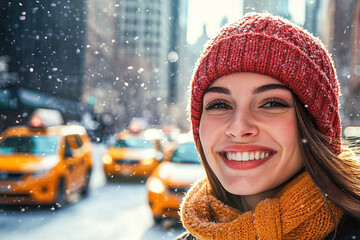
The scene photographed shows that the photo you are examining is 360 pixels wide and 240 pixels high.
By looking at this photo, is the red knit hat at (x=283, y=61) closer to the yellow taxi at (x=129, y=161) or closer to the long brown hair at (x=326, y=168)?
the long brown hair at (x=326, y=168)

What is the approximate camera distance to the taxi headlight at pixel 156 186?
21.7 feet

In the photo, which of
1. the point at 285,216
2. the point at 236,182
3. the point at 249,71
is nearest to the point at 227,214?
the point at 236,182

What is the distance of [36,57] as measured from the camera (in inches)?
1187

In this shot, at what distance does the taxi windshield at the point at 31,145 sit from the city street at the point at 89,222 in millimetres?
1212

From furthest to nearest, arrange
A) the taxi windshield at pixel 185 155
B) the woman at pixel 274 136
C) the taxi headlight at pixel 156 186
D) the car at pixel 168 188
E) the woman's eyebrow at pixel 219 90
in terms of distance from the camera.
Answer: the taxi windshield at pixel 185 155
the taxi headlight at pixel 156 186
the car at pixel 168 188
the woman's eyebrow at pixel 219 90
the woman at pixel 274 136

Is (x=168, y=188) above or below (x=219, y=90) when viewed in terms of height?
below

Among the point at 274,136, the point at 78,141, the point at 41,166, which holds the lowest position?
the point at 78,141

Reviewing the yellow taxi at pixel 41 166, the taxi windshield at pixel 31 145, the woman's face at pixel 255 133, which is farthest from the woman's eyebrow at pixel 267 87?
the taxi windshield at pixel 31 145

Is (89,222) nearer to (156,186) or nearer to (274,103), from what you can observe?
(156,186)

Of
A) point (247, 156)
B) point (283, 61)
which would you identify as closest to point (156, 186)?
point (247, 156)

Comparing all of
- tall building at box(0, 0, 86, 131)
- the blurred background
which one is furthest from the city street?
tall building at box(0, 0, 86, 131)

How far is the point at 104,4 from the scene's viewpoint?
5750 centimetres

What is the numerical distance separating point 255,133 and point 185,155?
637cm

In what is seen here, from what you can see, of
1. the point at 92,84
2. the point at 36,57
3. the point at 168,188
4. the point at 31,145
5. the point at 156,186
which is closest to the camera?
the point at 168,188
